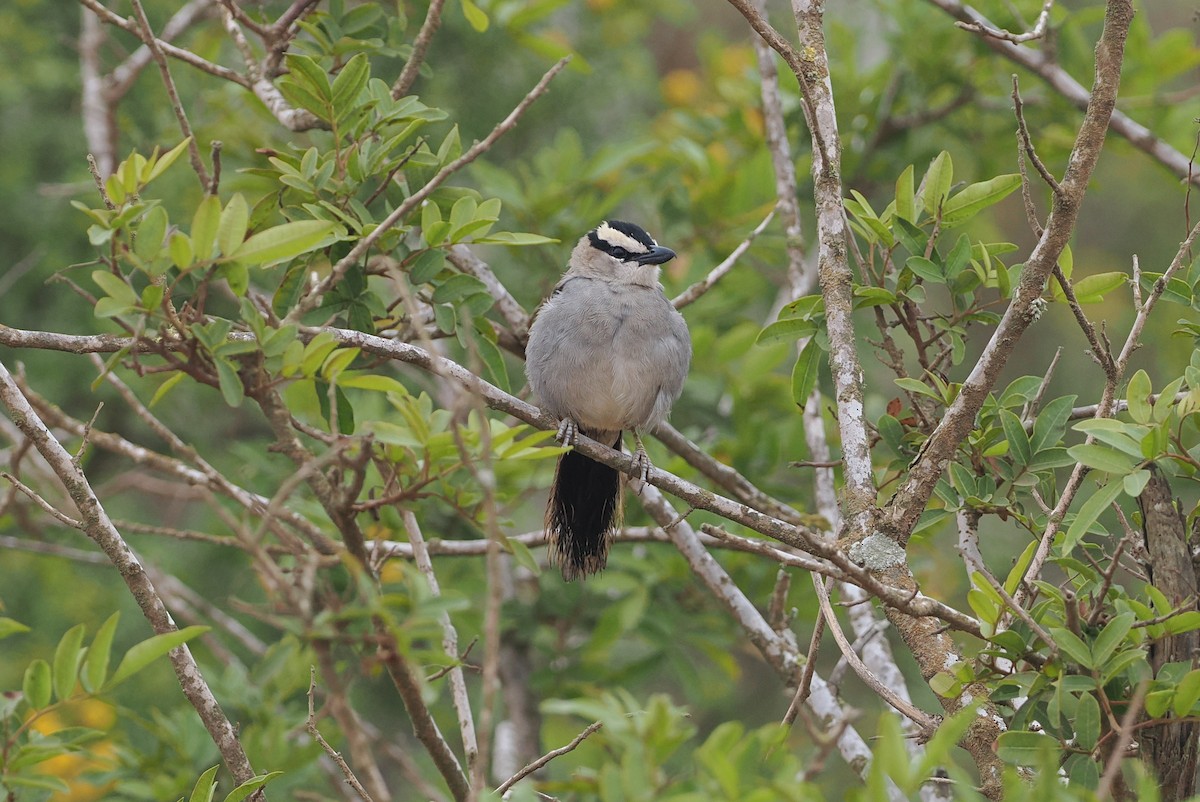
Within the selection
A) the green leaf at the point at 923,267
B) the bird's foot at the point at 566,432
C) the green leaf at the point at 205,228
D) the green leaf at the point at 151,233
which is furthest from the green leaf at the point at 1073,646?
the bird's foot at the point at 566,432

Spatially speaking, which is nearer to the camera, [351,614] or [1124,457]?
[351,614]

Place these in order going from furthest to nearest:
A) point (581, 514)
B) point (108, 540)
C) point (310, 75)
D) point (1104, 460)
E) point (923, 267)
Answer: point (581, 514), point (310, 75), point (923, 267), point (108, 540), point (1104, 460)

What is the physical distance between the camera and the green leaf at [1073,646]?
Result: 251 centimetres

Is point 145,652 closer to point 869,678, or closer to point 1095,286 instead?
point 869,678

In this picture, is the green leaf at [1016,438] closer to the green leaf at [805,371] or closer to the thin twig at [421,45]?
the green leaf at [805,371]

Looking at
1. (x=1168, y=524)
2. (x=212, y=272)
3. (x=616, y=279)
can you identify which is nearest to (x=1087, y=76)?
(x=616, y=279)

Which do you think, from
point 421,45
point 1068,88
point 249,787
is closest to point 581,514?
point 421,45

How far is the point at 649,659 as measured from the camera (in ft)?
17.9

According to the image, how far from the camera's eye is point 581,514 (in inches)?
182

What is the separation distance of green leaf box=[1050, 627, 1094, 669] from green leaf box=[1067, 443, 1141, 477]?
35 cm

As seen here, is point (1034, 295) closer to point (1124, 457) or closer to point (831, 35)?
point (1124, 457)

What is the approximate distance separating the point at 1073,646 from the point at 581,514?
2.34 meters

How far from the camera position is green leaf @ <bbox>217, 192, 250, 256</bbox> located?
253cm

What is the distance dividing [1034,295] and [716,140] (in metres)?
3.97
